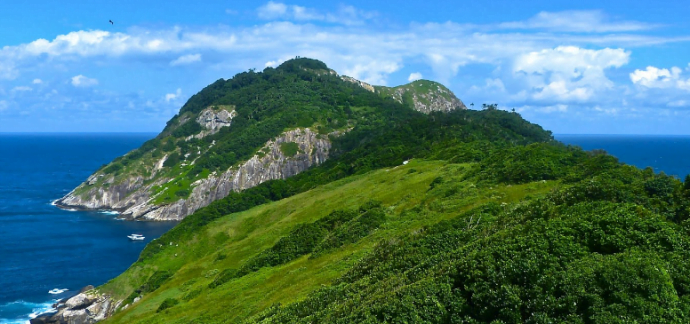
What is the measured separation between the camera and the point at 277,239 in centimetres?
8156

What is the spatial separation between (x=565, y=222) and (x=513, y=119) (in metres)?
180

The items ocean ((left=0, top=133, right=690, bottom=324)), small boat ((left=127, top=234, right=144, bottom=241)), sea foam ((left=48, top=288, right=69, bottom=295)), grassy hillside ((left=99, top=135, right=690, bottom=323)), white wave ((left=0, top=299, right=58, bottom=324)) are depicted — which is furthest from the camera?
small boat ((left=127, top=234, right=144, bottom=241))

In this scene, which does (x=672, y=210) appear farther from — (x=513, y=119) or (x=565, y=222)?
(x=513, y=119)

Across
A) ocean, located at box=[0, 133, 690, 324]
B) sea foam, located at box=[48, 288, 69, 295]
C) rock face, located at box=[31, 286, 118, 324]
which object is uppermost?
ocean, located at box=[0, 133, 690, 324]

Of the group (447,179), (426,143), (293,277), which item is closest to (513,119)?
(426,143)

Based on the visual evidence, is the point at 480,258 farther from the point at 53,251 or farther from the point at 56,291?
the point at 53,251

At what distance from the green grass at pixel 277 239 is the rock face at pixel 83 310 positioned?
2.78 m

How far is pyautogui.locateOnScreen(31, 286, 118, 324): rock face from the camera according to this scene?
84438 mm

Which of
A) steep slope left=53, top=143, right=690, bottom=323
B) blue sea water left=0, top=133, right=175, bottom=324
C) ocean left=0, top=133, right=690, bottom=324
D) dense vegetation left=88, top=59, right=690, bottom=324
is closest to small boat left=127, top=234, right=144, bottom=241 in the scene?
blue sea water left=0, top=133, right=175, bottom=324

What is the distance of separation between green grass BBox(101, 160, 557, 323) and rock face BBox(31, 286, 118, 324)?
9.13ft

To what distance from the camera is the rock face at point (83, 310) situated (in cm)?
8444

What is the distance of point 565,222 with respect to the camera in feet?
94.0

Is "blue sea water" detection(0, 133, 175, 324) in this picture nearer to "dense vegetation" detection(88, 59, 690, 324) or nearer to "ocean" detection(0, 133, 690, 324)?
"ocean" detection(0, 133, 690, 324)

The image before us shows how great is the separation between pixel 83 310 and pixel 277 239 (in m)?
38.5
